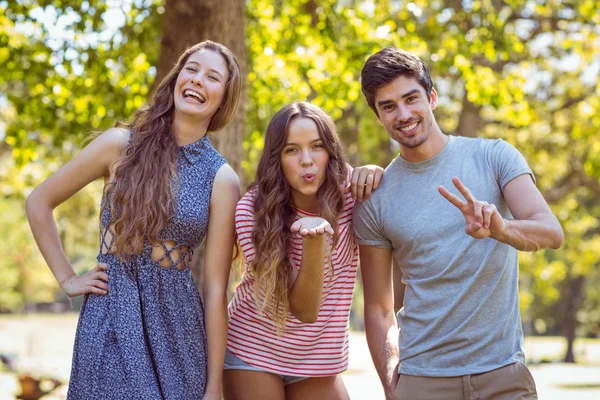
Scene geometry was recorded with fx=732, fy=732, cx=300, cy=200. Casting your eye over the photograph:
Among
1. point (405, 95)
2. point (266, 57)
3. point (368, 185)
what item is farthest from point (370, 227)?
point (266, 57)

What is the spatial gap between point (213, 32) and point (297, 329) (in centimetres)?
322

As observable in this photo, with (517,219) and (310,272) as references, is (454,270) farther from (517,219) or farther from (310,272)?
(310,272)

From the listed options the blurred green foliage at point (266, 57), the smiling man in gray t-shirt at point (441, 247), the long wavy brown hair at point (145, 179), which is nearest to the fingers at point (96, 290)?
the long wavy brown hair at point (145, 179)

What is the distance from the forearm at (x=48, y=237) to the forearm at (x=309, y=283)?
1.14 meters

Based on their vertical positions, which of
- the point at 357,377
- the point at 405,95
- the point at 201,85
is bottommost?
the point at 357,377

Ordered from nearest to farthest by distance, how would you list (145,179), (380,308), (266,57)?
1. (145,179)
2. (380,308)
3. (266,57)

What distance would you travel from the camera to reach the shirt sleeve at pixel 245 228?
11.3 ft

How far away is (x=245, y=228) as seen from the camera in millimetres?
3453

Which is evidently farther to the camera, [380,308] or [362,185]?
[380,308]

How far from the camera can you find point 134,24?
356 inches

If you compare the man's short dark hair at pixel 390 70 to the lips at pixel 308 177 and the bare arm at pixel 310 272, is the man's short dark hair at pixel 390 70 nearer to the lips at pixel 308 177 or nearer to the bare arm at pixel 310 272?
the lips at pixel 308 177

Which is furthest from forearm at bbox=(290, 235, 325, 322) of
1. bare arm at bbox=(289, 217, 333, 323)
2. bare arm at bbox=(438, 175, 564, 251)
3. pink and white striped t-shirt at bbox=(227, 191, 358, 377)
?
bare arm at bbox=(438, 175, 564, 251)

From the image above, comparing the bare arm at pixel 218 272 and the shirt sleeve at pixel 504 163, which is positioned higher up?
the shirt sleeve at pixel 504 163

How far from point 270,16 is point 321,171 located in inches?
259
